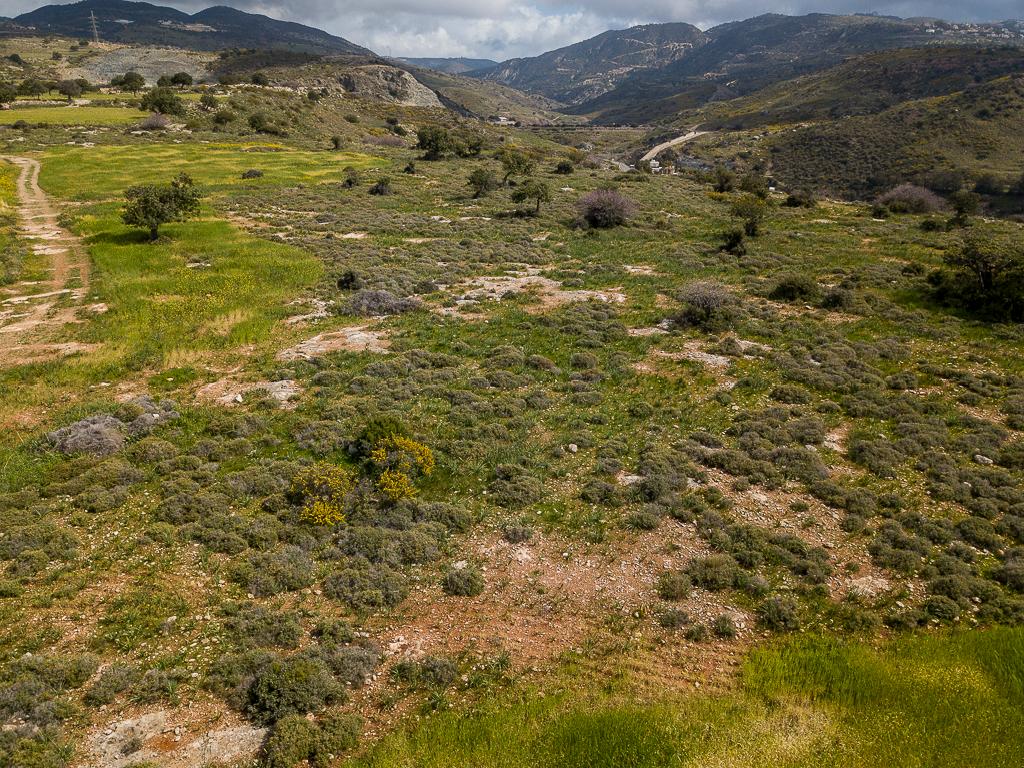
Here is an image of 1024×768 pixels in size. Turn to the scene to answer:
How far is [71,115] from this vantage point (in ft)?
285

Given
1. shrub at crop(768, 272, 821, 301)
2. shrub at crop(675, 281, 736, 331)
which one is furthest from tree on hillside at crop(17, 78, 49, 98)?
shrub at crop(768, 272, 821, 301)

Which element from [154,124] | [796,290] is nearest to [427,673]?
[796,290]

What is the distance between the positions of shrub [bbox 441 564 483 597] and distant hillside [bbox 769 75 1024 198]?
117 m

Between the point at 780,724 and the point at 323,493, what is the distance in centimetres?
1241

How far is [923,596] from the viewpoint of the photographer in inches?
475

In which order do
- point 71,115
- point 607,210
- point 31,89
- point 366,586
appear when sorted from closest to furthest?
point 366,586, point 607,210, point 71,115, point 31,89

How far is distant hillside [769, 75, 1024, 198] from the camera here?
98625 millimetres

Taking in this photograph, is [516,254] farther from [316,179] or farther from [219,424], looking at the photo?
[316,179]

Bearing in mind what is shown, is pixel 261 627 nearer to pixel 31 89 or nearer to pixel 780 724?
pixel 780 724

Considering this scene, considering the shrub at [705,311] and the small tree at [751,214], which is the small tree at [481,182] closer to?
the small tree at [751,214]

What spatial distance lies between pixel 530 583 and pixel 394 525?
4.26 metres

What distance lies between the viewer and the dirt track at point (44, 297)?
907 inches

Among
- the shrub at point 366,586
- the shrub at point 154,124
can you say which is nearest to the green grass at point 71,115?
the shrub at point 154,124

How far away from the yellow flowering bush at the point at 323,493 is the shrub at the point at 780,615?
11162 millimetres
